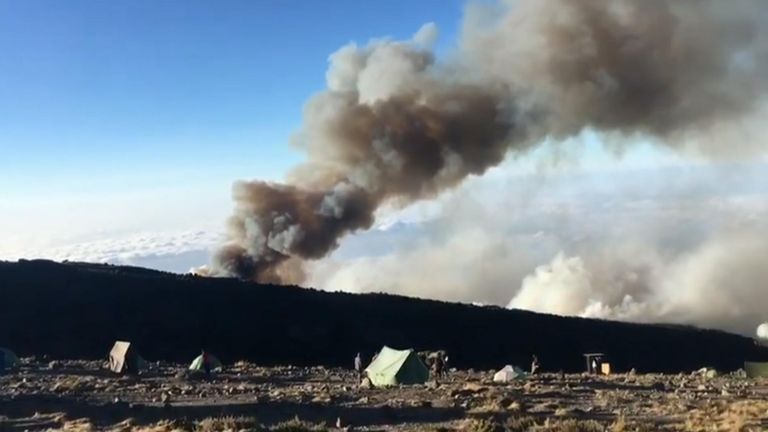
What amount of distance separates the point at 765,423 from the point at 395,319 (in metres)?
51.1

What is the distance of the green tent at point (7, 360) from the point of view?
39.2 meters

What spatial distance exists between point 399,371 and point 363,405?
6.25m

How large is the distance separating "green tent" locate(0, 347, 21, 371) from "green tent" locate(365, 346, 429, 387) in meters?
18.6

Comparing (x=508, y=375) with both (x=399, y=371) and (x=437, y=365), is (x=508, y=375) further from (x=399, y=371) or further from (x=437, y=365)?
(x=399, y=371)

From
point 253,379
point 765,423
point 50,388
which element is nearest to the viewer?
point 765,423

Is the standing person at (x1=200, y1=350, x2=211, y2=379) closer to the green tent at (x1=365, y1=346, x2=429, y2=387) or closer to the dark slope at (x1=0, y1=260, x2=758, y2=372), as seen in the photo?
the green tent at (x1=365, y1=346, x2=429, y2=387)

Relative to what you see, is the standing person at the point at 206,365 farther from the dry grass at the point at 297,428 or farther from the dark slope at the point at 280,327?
the dry grass at the point at 297,428

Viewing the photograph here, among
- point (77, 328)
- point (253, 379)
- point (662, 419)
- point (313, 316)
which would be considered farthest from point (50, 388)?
point (313, 316)

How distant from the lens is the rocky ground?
67.1ft

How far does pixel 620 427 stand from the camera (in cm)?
1808

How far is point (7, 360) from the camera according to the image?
134 ft

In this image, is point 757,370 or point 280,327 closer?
point 757,370

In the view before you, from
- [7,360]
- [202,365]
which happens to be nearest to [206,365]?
[202,365]

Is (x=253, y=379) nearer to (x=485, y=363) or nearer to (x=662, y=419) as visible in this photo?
(x=662, y=419)
